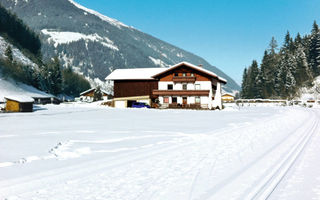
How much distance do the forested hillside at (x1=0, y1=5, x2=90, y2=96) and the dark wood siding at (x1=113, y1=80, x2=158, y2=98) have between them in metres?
51.6

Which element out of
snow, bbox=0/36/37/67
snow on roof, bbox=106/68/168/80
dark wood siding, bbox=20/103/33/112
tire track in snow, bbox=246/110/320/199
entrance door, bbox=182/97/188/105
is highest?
snow, bbox=0/36/37/67

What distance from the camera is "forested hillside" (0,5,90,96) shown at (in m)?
94.1

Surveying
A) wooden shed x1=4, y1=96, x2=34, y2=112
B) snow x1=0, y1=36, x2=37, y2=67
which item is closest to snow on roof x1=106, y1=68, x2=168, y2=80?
wooden shed x1=4, y1=96, x2=34, y2=112

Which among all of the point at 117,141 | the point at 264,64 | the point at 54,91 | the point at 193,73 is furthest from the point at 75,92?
the point at 117,141

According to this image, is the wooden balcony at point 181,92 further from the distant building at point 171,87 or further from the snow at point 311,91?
the snow at point 311,91

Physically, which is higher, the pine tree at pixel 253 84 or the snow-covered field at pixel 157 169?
the pine tree at pixel 253 84

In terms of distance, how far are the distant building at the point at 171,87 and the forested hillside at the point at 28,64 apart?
51.0 m

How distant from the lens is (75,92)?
133500 millimetres

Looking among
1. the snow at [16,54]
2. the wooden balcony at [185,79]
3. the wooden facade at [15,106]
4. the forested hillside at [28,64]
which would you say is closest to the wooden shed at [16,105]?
the wooden facade at [15,106]

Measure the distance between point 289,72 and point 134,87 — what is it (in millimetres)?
57366

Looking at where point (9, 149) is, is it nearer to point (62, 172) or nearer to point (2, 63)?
point (62, 172)

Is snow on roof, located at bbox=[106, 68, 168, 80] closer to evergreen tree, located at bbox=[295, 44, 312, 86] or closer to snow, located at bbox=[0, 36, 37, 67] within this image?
evergreen tree, located at bbox=[295, 44, 312, 86]

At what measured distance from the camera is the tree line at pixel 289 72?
287 ft

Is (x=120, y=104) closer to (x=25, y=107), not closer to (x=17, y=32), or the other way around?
(x=25, y=107)
